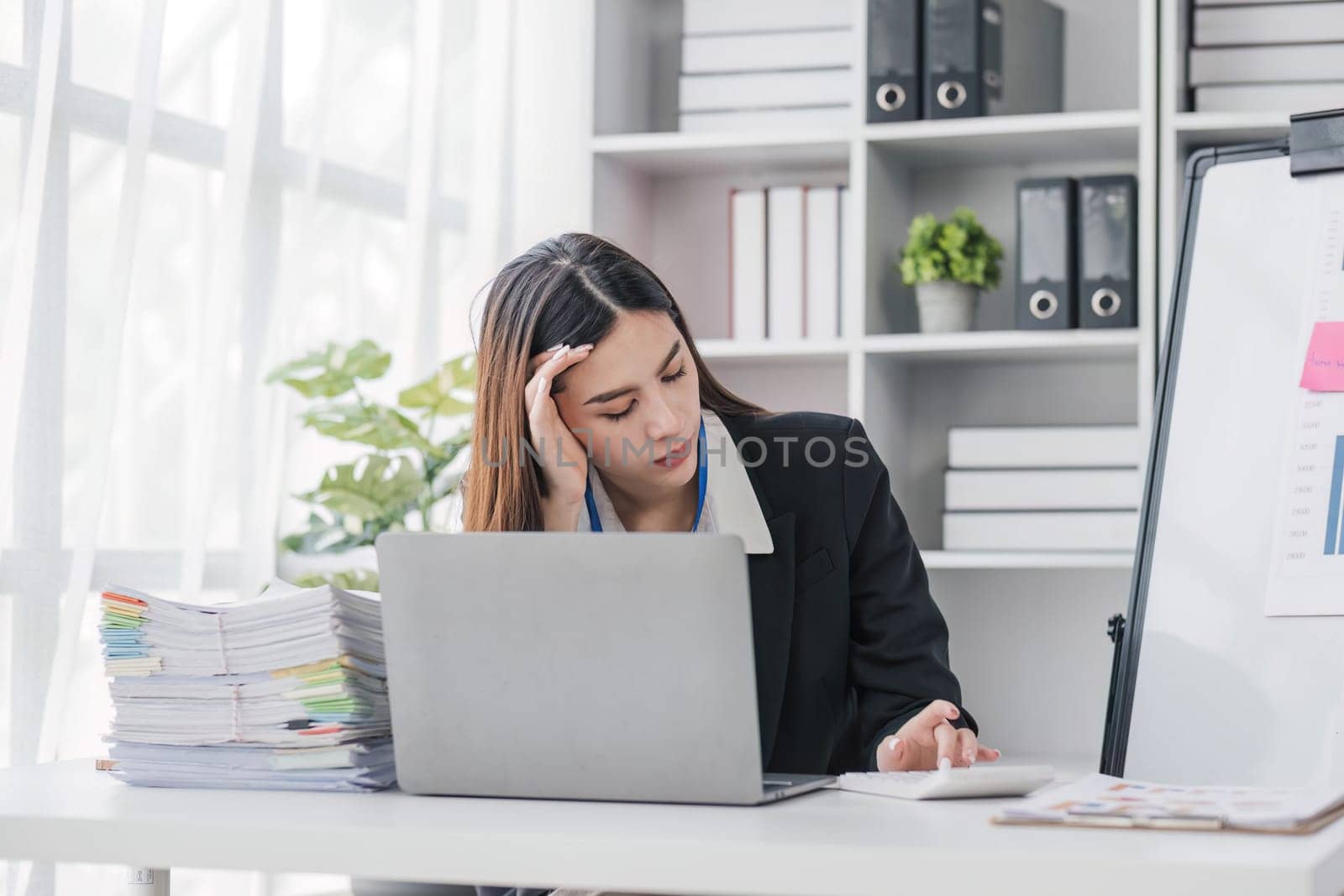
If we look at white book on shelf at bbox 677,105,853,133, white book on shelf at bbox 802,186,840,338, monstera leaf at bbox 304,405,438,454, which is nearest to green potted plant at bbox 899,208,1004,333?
white book on shelf at bbox 802,186,840,338

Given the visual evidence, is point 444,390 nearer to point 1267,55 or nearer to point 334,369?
point 334,369

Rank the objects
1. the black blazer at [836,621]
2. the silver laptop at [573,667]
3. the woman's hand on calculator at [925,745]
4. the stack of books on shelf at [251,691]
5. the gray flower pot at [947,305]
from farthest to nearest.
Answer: the gray flower pot at [947,305] → the black blazer at [836,621] → the woman's hand on calculator at [925,745] → the stack of books on shelf at [251,691] → the silver laptop at [573,667]

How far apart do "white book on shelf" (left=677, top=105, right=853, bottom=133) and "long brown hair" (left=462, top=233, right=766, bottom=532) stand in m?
1.11

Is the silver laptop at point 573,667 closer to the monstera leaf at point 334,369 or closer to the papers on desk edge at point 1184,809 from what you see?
the papers on desk edge at point 1184,809

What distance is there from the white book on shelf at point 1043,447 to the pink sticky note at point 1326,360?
35.6 inches

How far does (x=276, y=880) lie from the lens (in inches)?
92.7

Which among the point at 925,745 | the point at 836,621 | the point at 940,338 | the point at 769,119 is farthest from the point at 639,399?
the point at 769,119

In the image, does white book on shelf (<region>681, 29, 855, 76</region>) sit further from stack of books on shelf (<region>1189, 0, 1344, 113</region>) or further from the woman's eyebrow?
the woman's eyebrow

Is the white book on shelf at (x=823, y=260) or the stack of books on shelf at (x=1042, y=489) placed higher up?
→ the white book on shelf at (x=823, y=260)

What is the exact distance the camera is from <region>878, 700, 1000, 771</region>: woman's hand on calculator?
1.35 metres

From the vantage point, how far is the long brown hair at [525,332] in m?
1.56

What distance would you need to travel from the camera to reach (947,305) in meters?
2.58

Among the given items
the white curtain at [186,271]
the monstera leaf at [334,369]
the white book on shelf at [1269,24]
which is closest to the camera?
the white curtain at [186,271]

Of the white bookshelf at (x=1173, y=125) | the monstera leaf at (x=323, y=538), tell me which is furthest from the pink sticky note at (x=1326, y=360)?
the monstera leaf at (x=323, y=538)
